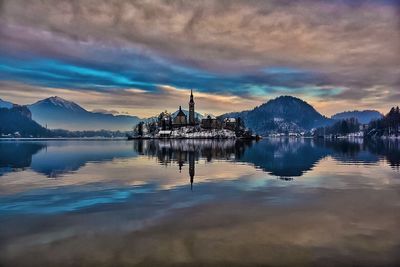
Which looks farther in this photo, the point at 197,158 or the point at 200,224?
the point at 197,158

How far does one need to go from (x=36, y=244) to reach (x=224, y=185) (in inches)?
894

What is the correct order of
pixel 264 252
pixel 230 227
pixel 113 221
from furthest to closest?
pixel 113 221 < pixel 230 227 < pixel 264 252

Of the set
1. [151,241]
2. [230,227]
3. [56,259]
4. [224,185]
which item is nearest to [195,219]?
[230,227]

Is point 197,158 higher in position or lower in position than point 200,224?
higher

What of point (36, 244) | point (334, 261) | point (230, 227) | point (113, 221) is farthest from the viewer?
point (113, 221)

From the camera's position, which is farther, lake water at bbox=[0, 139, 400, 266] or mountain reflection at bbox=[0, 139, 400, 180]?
mountain reflection at bbox=[0, 139, 400, 180]

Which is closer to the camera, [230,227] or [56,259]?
[56,259]

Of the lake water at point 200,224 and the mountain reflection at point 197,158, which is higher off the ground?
the mountain reflection at point 197,158

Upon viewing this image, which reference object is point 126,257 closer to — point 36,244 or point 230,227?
point 36,244

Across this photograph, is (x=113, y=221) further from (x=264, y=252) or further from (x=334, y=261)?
(x=334, y=261)

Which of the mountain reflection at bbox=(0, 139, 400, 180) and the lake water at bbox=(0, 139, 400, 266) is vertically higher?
the mountain reflection at bbox=(0, 139, 400, 180)

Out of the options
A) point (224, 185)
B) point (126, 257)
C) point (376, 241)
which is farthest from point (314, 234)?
point (224, 185)

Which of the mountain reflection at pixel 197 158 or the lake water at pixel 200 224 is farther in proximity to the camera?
the mountain reflection at pixel 197 158

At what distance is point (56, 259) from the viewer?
49.5 ft
